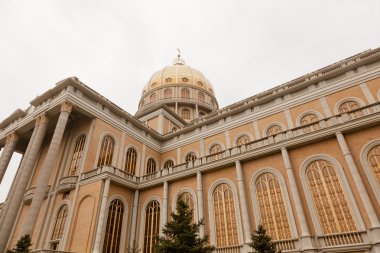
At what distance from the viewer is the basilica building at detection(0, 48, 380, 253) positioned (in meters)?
12.7

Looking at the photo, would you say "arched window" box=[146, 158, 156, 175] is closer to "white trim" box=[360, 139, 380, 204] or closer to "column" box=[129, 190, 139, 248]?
"column" box=[129, 190, 139, 248]

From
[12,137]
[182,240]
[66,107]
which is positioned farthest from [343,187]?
[12,137]

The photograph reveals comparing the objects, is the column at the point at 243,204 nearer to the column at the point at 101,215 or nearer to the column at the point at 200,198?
the column at the point at 200,198

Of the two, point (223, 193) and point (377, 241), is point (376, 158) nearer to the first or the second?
point (377, 241)

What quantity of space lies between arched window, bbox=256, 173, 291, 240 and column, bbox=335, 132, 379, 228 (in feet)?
12.4

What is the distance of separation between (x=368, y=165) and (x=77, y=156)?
20.6 metres

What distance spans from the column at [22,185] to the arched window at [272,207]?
16.6m

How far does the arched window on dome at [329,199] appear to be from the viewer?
39.2 ft

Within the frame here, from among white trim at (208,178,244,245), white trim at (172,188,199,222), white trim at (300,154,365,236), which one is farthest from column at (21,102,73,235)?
white trim at (300,154,365,236)

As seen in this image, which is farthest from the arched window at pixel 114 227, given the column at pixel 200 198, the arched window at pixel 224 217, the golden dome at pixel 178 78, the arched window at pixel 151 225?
the golden dome at pixel 178 78

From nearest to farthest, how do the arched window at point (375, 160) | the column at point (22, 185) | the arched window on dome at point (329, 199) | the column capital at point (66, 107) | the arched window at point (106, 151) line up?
the arched window on dome at point (329, 199) < the arched window at point (375, 160) < the column at point (22, 185) < the column capital at point (66, 107) < the arched window at point (106, 151)

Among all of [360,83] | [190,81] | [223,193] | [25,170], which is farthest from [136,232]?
[190,81]

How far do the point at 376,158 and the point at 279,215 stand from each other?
18.7 feet

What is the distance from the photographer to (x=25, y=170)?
1886 cm
